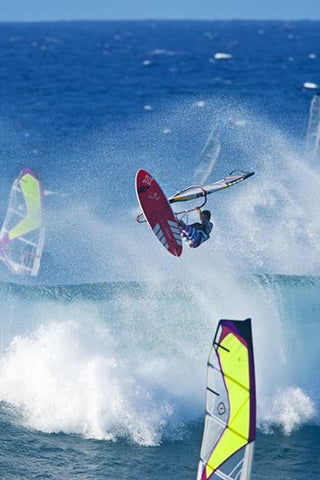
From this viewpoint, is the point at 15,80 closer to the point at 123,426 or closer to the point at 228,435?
the point at 123,426

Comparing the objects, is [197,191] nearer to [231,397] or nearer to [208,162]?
[208,162]

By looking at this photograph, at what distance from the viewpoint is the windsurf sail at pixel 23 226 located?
862 inches

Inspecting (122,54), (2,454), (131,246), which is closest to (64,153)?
(131,246)

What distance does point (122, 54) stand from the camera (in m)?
110

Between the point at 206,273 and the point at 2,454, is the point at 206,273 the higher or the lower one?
the higher one

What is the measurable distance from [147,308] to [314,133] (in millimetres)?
22768

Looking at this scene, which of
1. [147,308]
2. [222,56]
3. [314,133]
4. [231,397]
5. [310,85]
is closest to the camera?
[231,397]

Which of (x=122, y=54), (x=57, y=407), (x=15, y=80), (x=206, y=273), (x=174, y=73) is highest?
(x=122, y=54)

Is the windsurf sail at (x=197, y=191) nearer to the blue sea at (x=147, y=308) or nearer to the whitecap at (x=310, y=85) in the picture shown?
the blue sea at (x=147, y=308)

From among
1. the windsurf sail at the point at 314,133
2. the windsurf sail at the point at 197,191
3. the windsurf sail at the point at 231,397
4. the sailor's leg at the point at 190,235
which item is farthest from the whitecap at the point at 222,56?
the windsurf sail at the point at 231,397

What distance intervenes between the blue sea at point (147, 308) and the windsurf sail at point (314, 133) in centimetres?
45

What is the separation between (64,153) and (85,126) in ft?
31.6

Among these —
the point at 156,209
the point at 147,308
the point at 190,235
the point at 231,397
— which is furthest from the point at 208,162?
the point at 231,397

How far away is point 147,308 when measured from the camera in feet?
71.9
